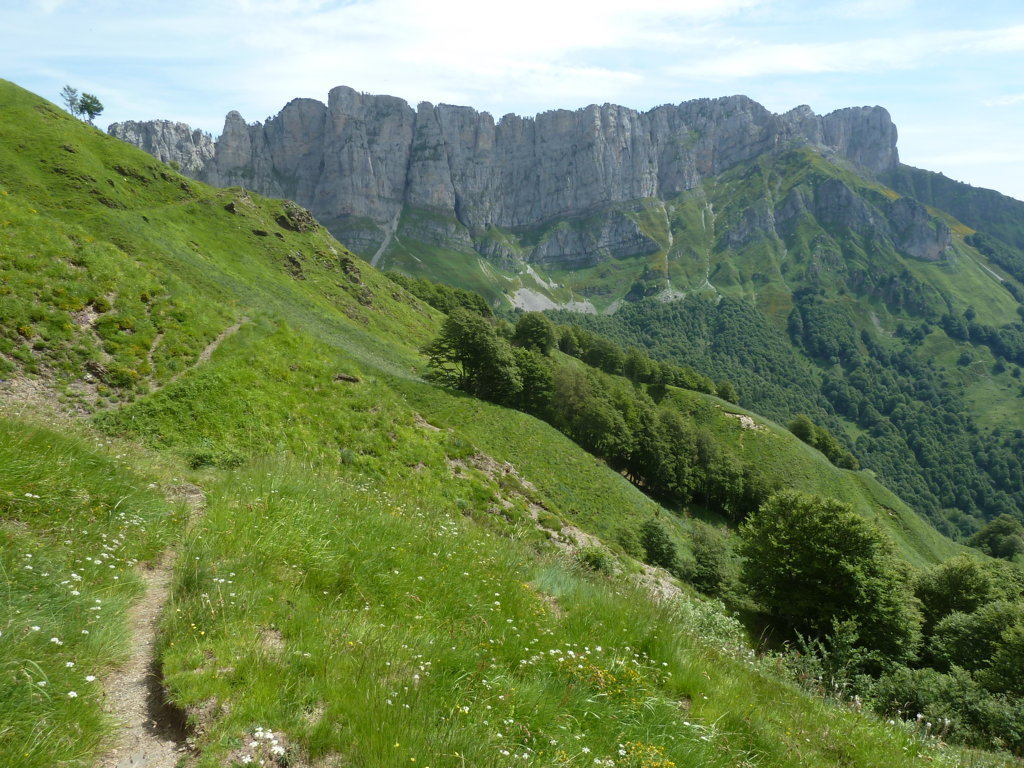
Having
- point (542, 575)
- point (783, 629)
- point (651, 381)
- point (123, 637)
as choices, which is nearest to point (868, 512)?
point (651, 381)

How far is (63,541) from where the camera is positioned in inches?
249

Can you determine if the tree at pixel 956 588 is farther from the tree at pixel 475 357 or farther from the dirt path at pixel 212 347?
the dirt path at pixel 212 347

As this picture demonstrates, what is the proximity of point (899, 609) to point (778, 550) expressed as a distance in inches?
259

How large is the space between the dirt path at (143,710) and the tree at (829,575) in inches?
1260

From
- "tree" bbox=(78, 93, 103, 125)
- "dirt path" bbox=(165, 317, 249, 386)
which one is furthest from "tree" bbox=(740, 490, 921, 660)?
"tree" bbox=(78, 93, 103, 125)

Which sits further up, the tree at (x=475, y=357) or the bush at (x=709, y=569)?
the tree at (x=475, y=357)

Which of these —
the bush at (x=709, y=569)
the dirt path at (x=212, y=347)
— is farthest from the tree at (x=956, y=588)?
the dirt path at (x=212, y=347)

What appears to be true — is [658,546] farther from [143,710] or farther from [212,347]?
[143,710]

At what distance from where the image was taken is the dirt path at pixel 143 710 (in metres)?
4.07

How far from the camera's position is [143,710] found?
452 cm

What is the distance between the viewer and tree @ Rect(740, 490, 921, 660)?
28.3m

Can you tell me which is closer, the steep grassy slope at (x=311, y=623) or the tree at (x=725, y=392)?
the steep grassy slope at (x=311, y=623)

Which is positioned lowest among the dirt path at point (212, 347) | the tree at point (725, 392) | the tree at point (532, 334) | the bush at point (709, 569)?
the bush at point (709, 569)

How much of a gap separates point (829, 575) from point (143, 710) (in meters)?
35.4
